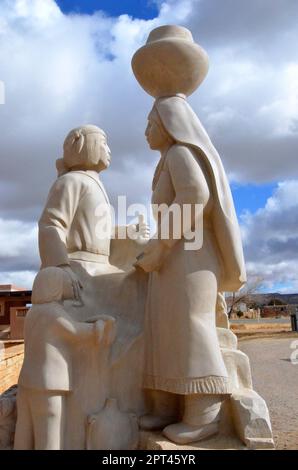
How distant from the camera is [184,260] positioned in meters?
2.88

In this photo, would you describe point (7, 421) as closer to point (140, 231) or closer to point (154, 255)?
point (154, 255)

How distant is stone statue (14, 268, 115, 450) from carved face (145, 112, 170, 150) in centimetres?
114

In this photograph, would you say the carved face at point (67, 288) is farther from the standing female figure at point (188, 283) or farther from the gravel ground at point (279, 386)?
the gravel ground at point (279, 386)

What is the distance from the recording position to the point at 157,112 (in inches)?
126

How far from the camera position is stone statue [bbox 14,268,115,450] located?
271 cm

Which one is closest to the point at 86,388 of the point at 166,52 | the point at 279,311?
the point at 166,52

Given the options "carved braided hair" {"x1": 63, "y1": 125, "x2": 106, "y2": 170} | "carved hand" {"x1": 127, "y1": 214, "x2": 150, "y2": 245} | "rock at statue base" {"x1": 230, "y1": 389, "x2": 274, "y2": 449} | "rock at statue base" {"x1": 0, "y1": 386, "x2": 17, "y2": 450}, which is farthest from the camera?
"carved hand" {"x1": 127, "y1": 214, "x2": 150, "y2": 245}

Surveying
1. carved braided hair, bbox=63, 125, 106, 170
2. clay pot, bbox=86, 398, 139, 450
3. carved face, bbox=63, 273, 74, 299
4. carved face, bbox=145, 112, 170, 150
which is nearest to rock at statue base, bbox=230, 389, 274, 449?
clay pot, bbox=86, 398, 139, 450

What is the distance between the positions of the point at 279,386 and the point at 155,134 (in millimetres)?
6510

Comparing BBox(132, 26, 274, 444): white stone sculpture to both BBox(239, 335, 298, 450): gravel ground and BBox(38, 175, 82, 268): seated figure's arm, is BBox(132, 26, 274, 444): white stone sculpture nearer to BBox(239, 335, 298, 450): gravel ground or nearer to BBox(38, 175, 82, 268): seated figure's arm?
BBox(38, 175, 82, 268): seated figure's arm

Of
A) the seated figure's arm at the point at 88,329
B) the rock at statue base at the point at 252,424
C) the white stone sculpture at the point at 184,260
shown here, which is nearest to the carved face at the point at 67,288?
the seated figure's arm at the point at 88,329

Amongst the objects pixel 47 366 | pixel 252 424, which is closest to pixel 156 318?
pixel 47 366

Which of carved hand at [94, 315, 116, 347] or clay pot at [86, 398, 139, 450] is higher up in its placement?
carved hand at [94, 315, 116, 347]
